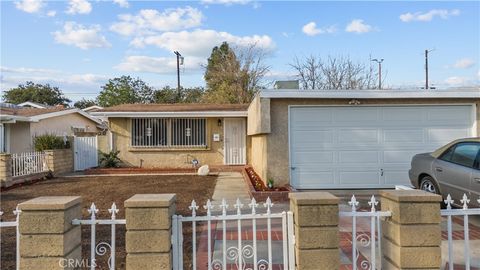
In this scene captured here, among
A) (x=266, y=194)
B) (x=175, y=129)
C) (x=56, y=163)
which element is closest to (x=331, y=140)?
(x=266, y=194)

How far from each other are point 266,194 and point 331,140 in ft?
8.41

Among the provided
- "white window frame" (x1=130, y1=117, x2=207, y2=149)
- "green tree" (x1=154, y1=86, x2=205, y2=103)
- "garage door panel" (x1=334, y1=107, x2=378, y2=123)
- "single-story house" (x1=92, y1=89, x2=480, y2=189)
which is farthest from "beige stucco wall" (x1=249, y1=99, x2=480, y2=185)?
"green tree" (x1=154, y1=86, x2=205, y2=103)

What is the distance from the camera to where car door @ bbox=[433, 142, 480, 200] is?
22.2 ft

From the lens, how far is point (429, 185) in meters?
7.95

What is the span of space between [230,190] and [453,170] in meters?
5.90

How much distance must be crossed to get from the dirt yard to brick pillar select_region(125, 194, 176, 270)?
142 centimetres

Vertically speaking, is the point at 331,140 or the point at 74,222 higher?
the point at 331,140

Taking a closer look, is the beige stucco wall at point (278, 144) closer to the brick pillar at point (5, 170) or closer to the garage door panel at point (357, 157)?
the garage door panel at point (357, 157)

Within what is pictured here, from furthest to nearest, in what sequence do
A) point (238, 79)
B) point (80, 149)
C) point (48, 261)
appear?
1. point (238, 79)
2. point (80, 149)
3. point (48, 261)

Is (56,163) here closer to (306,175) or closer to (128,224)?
(306,175)

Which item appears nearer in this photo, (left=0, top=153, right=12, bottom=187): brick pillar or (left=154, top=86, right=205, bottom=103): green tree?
(left=0, top=153, right=12, bottom=187): brick pillar

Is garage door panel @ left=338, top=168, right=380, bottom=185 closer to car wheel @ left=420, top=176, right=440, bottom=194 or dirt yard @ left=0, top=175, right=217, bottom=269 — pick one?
car wheel @ left=420, top=176, right=440, bottom=194

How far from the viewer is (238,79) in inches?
1305

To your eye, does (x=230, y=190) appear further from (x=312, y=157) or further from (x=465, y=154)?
(x=465, y=154)
